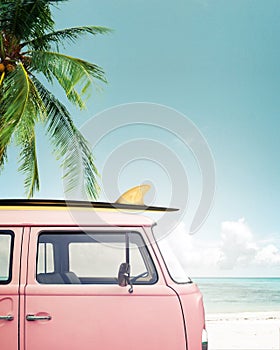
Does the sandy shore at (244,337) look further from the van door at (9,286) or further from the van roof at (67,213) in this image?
the van door at (9,286)

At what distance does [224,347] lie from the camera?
1038 cm

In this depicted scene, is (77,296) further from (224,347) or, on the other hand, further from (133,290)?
(224,347)

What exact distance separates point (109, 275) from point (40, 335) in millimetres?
906

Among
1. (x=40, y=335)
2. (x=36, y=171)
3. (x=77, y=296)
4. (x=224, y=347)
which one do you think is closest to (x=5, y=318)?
(x=40, y=335)

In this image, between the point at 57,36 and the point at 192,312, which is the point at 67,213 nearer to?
the point at 192,312

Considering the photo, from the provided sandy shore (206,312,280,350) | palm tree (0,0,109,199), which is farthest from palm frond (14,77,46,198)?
sandy shore (206,312,280,350)

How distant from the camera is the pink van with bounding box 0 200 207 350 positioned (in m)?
4.56

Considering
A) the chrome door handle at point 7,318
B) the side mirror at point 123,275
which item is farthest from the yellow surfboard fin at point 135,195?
the chrome door handle at point 7,318

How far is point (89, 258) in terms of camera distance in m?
5.25

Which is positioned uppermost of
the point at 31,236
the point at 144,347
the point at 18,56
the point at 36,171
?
the point at 18,56

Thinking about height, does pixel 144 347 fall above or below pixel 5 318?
below

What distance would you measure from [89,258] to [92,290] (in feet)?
1.96

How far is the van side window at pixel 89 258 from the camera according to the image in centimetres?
485

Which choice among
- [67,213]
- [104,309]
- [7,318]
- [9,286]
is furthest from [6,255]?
[104,309]
